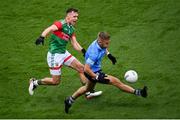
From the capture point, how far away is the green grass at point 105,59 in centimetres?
1060

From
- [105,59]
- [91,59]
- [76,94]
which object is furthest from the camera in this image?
[105,59]

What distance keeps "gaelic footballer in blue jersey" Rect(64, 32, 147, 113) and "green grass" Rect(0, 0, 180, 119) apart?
14.1 inches

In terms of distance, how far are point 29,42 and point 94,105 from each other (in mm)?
3550

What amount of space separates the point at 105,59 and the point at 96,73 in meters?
2.39

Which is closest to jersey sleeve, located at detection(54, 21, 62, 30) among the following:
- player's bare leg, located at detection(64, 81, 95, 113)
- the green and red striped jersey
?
the green and red striped jersey

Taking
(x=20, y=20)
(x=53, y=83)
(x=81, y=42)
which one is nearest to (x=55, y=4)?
(x=20, y=20)

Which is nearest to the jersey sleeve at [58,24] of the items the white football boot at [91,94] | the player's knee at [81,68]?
the player's knee at [81,68]

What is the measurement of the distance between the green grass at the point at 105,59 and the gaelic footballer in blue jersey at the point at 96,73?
1.18ft

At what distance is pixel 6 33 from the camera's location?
13.9 m

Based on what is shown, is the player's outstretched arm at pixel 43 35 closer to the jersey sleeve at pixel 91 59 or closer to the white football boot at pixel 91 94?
the jersey sleeve at pixel 91 59

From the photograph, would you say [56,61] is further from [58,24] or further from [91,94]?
[91,94]

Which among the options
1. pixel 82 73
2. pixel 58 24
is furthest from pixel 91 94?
pixel 58 24

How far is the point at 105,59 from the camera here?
1270 cm

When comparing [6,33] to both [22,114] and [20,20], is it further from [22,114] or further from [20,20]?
[22,114]
